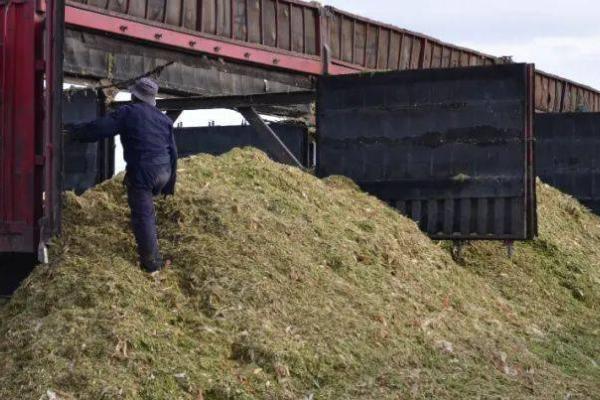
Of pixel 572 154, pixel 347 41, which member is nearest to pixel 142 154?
pixel 572 154

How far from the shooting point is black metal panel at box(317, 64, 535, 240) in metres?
11.3

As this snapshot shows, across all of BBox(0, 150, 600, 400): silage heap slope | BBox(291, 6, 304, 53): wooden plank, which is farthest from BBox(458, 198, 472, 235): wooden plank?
BBox(291, 6, 304, 53): wooden plank

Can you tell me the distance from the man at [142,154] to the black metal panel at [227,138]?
9.53 metres

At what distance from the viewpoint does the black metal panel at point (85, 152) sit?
13.5 meters

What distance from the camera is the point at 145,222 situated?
8.07m

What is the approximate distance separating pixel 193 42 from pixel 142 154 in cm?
683

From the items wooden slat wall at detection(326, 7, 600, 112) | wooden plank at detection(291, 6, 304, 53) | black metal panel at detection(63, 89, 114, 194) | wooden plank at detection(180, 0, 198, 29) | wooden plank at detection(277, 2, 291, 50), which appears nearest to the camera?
black metal panel at detection(63, 89, 114, 194)

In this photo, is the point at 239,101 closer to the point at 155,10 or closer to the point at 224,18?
the point at 155,10

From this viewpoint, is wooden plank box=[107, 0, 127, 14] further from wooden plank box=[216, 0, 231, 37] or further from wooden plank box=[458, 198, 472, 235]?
wooden plank box=[458, 198, 472, 235]

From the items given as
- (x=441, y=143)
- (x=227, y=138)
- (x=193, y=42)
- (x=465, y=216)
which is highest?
(x=193, y=42)

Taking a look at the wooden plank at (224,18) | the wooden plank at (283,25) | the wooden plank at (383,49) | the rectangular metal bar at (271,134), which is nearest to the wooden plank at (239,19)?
the wooden plank at (224,18)

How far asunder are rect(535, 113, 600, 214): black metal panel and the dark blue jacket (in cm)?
890

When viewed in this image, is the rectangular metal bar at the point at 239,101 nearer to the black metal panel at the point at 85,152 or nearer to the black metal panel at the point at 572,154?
the black metal panel at the point at 85,152

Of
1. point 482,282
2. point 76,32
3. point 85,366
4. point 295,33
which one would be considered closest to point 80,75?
point 76,32
